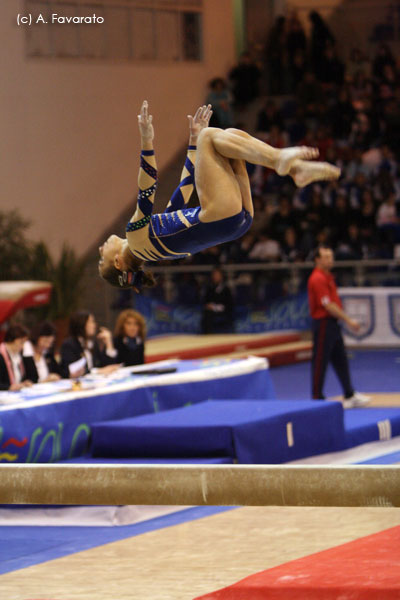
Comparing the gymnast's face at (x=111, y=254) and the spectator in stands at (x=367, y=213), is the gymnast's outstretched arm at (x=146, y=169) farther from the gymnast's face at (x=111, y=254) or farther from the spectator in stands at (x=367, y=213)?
the spectator in stands at (x=367, y=213)

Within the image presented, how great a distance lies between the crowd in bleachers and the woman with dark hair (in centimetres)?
600

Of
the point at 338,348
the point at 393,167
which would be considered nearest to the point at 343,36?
the point at 393,167

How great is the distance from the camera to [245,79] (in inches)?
698

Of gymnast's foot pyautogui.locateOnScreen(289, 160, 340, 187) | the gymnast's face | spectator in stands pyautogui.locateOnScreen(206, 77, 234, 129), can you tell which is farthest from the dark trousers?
spectator in stands pyautogui.locateOnScreen(206, 77, 234, 129)

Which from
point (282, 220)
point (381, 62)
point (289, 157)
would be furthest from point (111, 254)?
point (381, 62)

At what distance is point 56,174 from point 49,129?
28.0 inches

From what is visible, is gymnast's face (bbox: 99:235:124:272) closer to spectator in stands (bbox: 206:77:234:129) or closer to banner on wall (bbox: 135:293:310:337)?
banner on wall (bbox: 135:293:310:337)

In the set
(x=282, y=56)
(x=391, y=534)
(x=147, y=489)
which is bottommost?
(x=391, y=534)

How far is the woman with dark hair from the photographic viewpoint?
8141 millimetres

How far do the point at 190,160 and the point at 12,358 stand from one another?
3.20 m

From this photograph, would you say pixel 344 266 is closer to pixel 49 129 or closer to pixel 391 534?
pixel 49 129

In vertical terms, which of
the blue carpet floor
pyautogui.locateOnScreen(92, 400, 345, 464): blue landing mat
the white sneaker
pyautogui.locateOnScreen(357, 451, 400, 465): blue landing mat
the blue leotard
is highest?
the blue leotard

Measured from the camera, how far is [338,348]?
939cm

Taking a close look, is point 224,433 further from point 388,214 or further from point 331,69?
point 331,69
